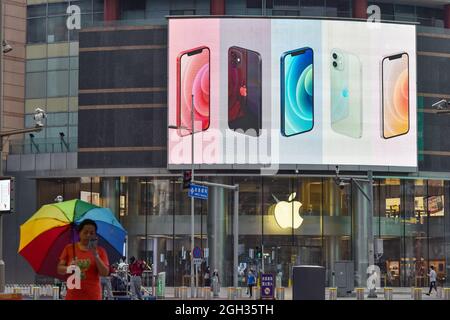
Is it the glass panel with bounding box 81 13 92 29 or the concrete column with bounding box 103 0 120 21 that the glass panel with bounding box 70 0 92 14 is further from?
the concrete column with bounding box 103 0 120 21

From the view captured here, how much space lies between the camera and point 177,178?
64.7 m

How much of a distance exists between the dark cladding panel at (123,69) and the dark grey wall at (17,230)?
351 inches

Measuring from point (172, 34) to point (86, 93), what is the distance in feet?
26.1

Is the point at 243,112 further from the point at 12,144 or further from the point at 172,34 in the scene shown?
the point at 12,144

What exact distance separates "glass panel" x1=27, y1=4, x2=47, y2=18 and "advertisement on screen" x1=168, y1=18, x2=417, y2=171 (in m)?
11.8

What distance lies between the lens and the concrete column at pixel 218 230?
62.8 metres

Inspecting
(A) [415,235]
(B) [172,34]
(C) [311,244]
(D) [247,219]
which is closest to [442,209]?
(A) [415,235]

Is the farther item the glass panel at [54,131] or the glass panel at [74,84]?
the glass panel at [54,131]

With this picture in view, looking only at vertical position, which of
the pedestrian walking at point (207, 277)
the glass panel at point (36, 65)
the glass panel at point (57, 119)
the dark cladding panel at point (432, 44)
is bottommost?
the pedestrian walking at point (207, 277)

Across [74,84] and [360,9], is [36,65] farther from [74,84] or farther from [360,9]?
[360,9]

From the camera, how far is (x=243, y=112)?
6275 centimetres

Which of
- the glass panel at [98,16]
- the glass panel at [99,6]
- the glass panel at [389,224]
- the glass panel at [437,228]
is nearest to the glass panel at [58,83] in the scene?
the glass panel at [98,16]

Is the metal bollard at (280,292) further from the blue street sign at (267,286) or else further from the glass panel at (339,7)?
the glass panel at (339,7)
